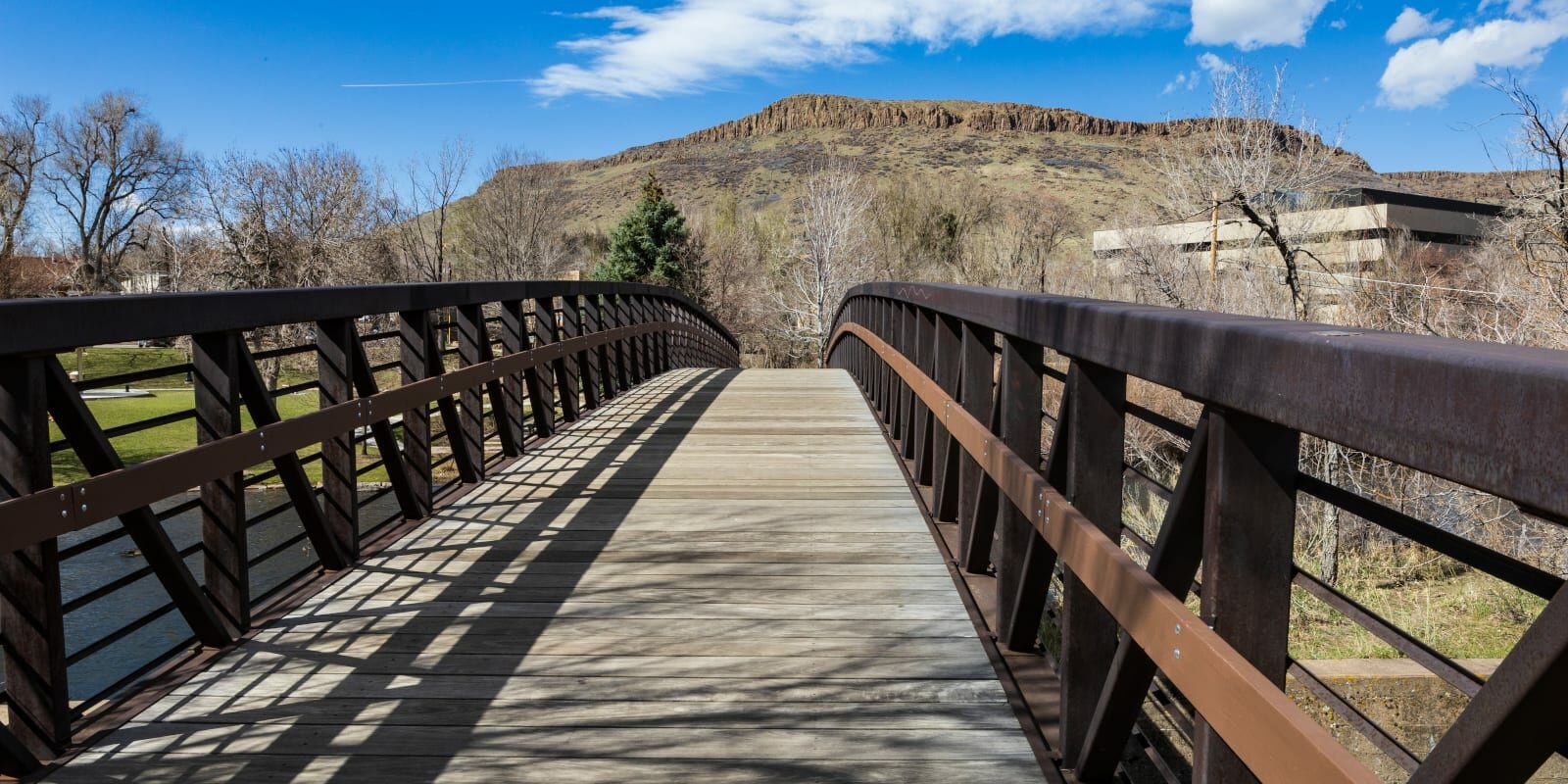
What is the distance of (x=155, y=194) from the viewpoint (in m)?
55.0

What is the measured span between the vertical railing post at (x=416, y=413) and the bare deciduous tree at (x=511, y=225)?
165 feet

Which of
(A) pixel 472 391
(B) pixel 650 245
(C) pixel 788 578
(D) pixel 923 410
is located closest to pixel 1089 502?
(C) pixel 788 578

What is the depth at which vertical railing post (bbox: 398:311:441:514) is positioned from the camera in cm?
512

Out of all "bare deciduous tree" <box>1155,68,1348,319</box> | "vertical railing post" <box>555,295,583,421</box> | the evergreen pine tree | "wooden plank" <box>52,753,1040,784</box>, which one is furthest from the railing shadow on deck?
the evergreen pine tree

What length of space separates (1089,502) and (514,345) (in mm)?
5203

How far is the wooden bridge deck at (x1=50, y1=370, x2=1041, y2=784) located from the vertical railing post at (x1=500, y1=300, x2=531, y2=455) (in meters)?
1.44

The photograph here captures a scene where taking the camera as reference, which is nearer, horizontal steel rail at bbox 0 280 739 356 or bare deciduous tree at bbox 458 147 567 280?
horizontal steel rail at bbox 0 280 739 356

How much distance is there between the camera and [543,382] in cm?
797

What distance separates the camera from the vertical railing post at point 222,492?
11.1 feet

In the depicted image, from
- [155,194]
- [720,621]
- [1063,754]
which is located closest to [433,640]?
[720,621]

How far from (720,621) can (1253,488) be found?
7.49 feet

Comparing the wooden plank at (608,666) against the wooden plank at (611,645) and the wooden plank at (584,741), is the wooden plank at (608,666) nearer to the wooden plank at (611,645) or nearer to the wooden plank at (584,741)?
the wooden plank at (611,645)

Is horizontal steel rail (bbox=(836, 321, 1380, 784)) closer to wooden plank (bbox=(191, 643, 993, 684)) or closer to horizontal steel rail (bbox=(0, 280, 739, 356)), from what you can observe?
wooden plank (bbox=(191, 643, 993, 684))

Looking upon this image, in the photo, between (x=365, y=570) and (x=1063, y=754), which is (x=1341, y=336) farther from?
(x=365, y=570)
